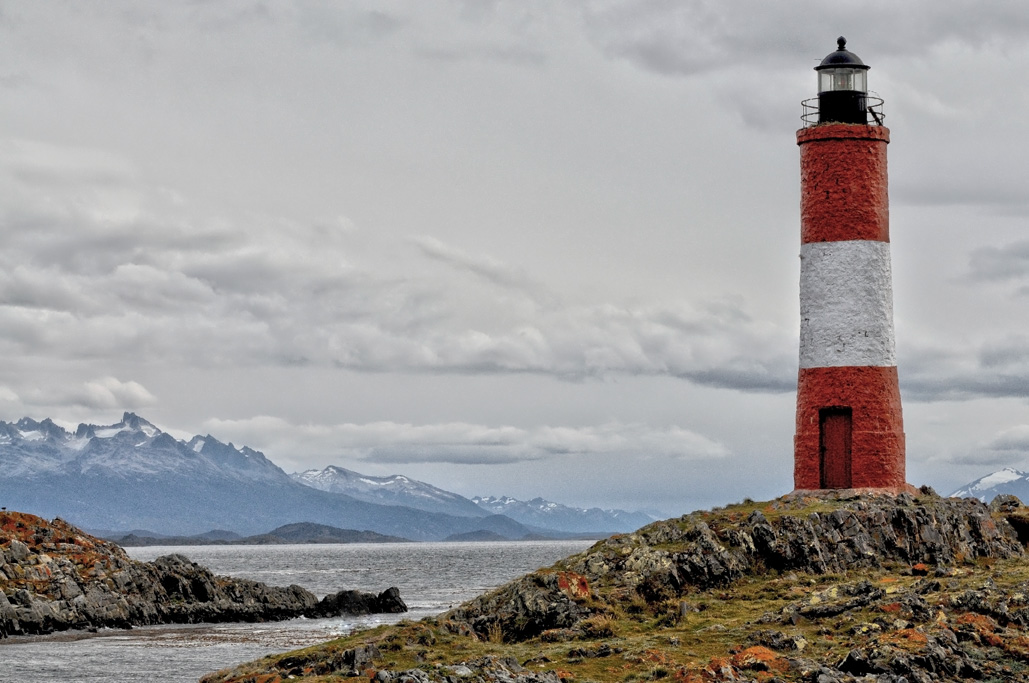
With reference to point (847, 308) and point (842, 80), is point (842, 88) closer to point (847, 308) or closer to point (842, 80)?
point (842, 80)

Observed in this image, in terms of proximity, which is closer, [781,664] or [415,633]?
[781,664]

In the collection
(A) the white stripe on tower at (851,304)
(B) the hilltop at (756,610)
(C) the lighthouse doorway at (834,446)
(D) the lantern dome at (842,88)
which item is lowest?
(B) the hilltop at (756,610)

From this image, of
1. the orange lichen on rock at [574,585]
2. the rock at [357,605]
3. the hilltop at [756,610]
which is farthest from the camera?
the rock at [357,605]

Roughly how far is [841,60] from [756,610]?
857 inches

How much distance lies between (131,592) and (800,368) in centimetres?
4760

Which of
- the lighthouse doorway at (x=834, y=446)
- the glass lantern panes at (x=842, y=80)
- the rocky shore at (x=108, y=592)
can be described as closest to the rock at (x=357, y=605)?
the rocky shore at (x=108, y=592)

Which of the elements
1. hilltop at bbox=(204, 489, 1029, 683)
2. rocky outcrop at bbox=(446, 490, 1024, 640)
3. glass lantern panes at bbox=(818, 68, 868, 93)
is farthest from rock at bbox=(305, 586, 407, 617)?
glass lantern panes at bbox=(818, 68, 868, 93)

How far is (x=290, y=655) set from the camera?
35.8 meters

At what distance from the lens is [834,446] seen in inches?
1906

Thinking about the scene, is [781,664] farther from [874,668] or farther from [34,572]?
[34,572]

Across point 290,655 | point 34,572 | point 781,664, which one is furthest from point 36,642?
point 781,664

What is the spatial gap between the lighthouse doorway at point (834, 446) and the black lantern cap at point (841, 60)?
1248 centimetres

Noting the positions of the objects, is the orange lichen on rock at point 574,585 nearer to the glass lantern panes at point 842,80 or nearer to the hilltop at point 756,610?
the hilltop at point 756,610

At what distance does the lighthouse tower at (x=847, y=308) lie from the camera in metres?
47.6
